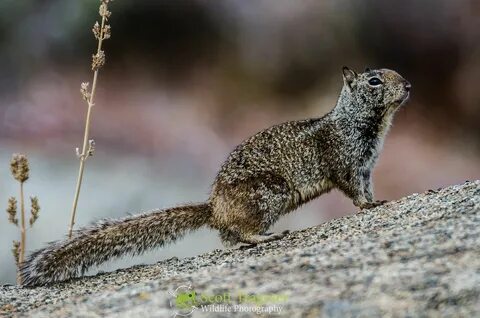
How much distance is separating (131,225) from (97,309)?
61.8 inches

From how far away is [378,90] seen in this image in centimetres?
602

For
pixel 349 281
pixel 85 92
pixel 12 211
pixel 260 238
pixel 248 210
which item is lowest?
pixel 349 281

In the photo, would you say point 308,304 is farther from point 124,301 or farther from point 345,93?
point 345,93

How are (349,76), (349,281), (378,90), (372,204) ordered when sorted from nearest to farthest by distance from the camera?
(349,281) → (372,204) → (378,90) → (349,76)

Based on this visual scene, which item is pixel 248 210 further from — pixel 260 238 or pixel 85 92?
pixel 85 92

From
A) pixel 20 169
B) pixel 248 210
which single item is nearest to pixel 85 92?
pixel 20 169

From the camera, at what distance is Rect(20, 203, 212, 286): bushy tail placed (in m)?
4.90

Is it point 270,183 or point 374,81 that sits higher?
Answer: point 374,81

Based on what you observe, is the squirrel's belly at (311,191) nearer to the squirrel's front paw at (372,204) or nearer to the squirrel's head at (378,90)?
the squirrel's front paw at (372,204)

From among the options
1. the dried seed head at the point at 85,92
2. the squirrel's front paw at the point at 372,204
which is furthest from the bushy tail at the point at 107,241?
the squirrel's front paw at the point at 372,204

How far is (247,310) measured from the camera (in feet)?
10.7

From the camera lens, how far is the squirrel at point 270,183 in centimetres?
504

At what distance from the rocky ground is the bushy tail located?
0.21m

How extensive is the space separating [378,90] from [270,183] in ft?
3.79
